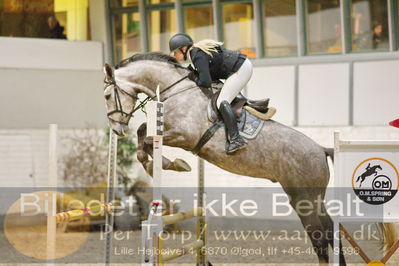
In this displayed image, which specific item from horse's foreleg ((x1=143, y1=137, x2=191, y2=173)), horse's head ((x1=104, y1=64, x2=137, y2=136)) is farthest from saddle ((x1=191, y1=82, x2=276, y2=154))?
horse's head ((x1=104, y1=64, x2=137, y2=136))

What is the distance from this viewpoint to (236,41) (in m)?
11.1

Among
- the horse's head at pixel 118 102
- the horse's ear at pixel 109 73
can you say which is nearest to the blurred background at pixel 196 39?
the horse's head at pixel 118 102

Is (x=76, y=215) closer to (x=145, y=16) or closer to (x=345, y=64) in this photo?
(x=345, y=64)

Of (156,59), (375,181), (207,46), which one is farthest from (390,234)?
(156,59)

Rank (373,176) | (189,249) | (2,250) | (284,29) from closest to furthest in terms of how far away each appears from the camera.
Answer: (373,176)
(189,249)
(2,250)
(284,29)

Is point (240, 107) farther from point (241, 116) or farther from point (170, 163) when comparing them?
point (170, 163)

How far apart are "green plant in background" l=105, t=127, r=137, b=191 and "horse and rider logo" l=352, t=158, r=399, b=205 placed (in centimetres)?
674

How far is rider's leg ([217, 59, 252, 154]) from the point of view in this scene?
18.8 feet

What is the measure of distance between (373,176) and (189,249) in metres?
1.87

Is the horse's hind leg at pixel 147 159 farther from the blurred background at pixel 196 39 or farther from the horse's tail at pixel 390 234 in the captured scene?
the blurred background at pixel 196 39

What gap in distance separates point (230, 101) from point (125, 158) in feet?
19.7

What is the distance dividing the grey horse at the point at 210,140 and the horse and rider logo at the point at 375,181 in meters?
0.73

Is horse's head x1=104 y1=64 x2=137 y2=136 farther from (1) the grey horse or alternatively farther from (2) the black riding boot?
(2) the black riding boot

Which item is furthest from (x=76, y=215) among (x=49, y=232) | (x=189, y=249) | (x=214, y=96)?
(x=214, y=96)
